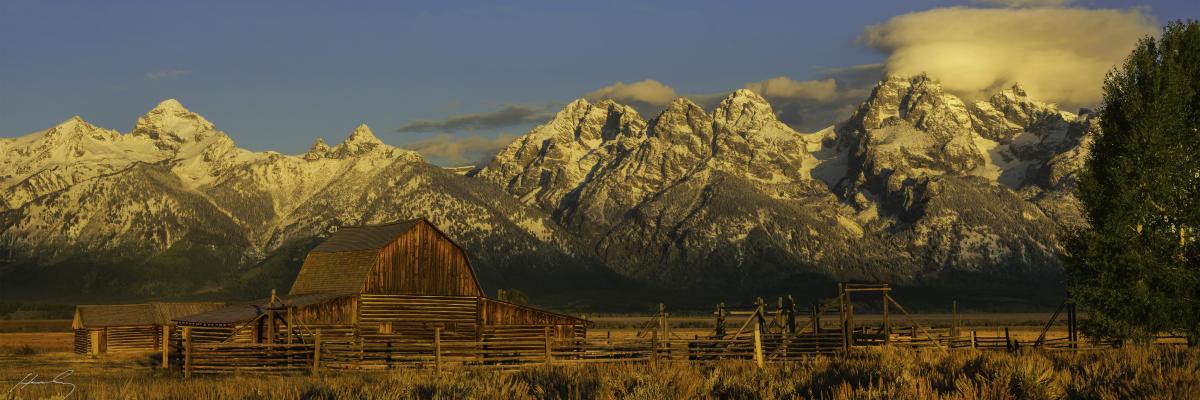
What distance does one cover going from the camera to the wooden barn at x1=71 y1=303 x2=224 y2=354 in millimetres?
66688

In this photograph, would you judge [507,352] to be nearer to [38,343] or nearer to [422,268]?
[422,268]

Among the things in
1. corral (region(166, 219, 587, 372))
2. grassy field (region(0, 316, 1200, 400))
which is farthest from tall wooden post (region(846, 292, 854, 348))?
grassy field (region(0, 316, 1200, 400))

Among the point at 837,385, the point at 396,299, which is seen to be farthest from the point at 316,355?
the point at 837,385

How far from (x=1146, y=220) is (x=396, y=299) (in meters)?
30.5

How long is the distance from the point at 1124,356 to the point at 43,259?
196 meters

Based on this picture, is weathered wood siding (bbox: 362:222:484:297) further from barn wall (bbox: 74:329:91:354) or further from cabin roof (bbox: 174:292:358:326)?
barn wall (bbox: 74:329:91:354)

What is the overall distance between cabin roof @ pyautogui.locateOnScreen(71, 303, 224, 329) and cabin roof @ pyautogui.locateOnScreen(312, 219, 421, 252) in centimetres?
1299

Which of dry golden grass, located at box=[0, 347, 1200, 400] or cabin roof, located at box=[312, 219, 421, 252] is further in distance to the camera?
cabin roof, located at box=[312, 219, 421, 252]

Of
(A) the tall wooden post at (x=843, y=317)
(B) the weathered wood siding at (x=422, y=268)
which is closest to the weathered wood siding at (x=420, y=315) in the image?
(B) the weathered wood siding at (x=422, y=268)

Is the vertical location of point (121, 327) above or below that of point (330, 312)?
below

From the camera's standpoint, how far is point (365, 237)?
55.5 metres

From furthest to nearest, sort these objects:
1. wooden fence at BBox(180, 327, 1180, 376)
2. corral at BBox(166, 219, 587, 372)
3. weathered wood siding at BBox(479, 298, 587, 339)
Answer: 1. weathered wood siding at BBox(479, 298, 587, 339)
2. corral at BBox(166, 219, 587, 372)
3. wooden fence at BBox(180, 327, 1180, 376)

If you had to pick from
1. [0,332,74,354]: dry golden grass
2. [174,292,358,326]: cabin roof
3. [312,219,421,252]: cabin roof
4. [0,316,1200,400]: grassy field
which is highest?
[312,219,421,252]: cabin roof

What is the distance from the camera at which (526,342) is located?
4038 cm
